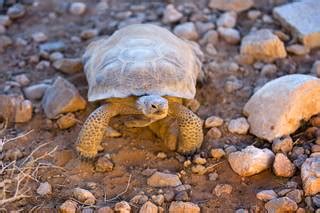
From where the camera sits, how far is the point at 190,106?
3580 mm

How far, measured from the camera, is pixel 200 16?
14.5ft

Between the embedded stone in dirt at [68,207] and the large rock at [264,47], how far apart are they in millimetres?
1808

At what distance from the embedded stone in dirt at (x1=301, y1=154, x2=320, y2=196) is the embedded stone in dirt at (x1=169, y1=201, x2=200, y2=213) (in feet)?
1.83

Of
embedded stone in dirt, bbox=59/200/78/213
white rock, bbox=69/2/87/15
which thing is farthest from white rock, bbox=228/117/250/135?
white rock, bbox=69/2/87/15

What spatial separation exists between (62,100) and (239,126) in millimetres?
1099

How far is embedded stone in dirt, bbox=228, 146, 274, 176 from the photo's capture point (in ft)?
9.96

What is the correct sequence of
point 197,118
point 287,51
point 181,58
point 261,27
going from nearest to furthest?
point 197,118, point 181,58, point 287,51, point 261,27

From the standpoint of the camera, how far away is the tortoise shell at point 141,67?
10.5ft

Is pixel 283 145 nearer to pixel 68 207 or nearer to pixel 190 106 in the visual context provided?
pixel 190 106

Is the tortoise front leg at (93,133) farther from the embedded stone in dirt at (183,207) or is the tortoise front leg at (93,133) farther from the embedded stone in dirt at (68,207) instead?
the embedded stone in dirt at (183,207)

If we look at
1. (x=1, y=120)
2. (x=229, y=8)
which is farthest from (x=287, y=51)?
(x=1, y=120)

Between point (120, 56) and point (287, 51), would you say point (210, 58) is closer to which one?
point (287, 51)

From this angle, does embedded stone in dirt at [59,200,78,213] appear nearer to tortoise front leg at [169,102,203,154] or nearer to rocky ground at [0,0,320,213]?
rocky ground at [0,0,320,213]

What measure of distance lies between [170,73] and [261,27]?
4.34 feet
